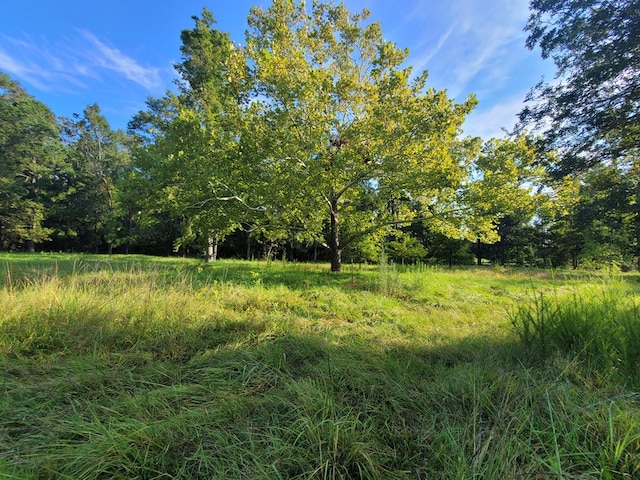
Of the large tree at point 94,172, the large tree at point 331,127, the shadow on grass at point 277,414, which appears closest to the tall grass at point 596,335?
the shadow on grass at point 277,414

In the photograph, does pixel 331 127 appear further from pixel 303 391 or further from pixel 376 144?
pixel 303 391

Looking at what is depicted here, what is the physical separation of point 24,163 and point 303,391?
3896cm

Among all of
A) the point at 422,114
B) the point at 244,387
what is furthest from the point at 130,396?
the point at 422,114

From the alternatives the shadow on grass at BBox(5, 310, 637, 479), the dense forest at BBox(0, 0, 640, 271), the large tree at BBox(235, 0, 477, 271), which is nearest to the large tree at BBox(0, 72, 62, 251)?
the dense forest at BBox(0, 0, 640, 271)

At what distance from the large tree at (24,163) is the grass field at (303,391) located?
106 feet

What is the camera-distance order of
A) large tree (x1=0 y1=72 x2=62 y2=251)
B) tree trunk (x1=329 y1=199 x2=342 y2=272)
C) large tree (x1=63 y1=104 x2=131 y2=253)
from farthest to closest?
large tree (x1=63 y1=104 x2=131 y2=253) → large tree (x1=0 y1=72 x2=62 y2=251) → tree trunk (x1=329 y1=199 x2=342 y2=272)

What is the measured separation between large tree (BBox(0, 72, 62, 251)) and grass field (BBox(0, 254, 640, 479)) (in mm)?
32285

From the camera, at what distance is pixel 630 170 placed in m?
7.56

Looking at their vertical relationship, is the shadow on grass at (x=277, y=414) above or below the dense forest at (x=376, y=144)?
below

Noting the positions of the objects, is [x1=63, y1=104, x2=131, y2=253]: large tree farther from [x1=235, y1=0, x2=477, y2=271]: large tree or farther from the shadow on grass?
the shadow on grass

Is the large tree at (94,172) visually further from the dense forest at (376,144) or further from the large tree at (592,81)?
the large tree at (592,81)

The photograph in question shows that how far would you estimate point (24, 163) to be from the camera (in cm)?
2711

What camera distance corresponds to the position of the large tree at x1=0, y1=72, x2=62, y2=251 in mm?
25703

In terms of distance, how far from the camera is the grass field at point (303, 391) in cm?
153
